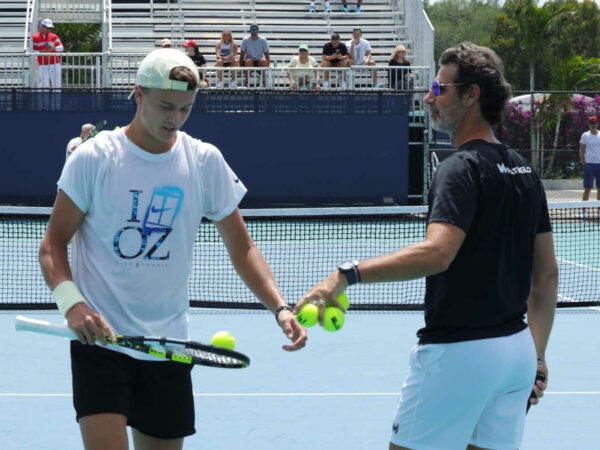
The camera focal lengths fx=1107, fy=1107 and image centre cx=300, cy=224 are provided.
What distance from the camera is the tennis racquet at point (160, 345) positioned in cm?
359

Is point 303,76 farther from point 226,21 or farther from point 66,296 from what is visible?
point 66,296

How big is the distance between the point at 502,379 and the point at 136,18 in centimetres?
2447

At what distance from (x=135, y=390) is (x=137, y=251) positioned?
499 mm

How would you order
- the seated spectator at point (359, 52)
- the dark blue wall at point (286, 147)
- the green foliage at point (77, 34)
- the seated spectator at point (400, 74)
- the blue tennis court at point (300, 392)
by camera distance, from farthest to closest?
the green foliage at point (77, 34) → the seated spectator at point (359, 52) → the seated spectator at point (400, 74) → the dark blue wall at point (286, 147) → the blue tennis court at point (300, 392)

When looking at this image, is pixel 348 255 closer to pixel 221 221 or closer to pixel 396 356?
pixel 396 356

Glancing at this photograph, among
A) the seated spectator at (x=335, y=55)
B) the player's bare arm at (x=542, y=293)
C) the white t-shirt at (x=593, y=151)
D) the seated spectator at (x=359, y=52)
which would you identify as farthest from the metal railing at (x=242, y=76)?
the player's bare arm at (x=542, y=293)

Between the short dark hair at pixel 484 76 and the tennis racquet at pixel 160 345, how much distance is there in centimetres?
115

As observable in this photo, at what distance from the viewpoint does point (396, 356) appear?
8531 mm

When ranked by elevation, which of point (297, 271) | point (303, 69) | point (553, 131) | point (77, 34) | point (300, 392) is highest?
point (77, 34)

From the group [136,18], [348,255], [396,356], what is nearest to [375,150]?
[348,255]

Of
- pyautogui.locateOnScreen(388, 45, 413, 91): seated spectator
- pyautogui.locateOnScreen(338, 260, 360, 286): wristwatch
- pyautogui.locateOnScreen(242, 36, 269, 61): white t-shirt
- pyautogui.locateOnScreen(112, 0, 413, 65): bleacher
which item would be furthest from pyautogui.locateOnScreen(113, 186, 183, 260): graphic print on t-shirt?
pyautogui.locateOnScreen(112, 0, 413, 65): bleacher

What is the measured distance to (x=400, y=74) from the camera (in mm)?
22047

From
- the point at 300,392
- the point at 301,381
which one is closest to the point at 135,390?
the point at 300,392

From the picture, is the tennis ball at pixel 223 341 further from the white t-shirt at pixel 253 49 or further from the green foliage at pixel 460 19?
the green foliage at pixel 460 19
